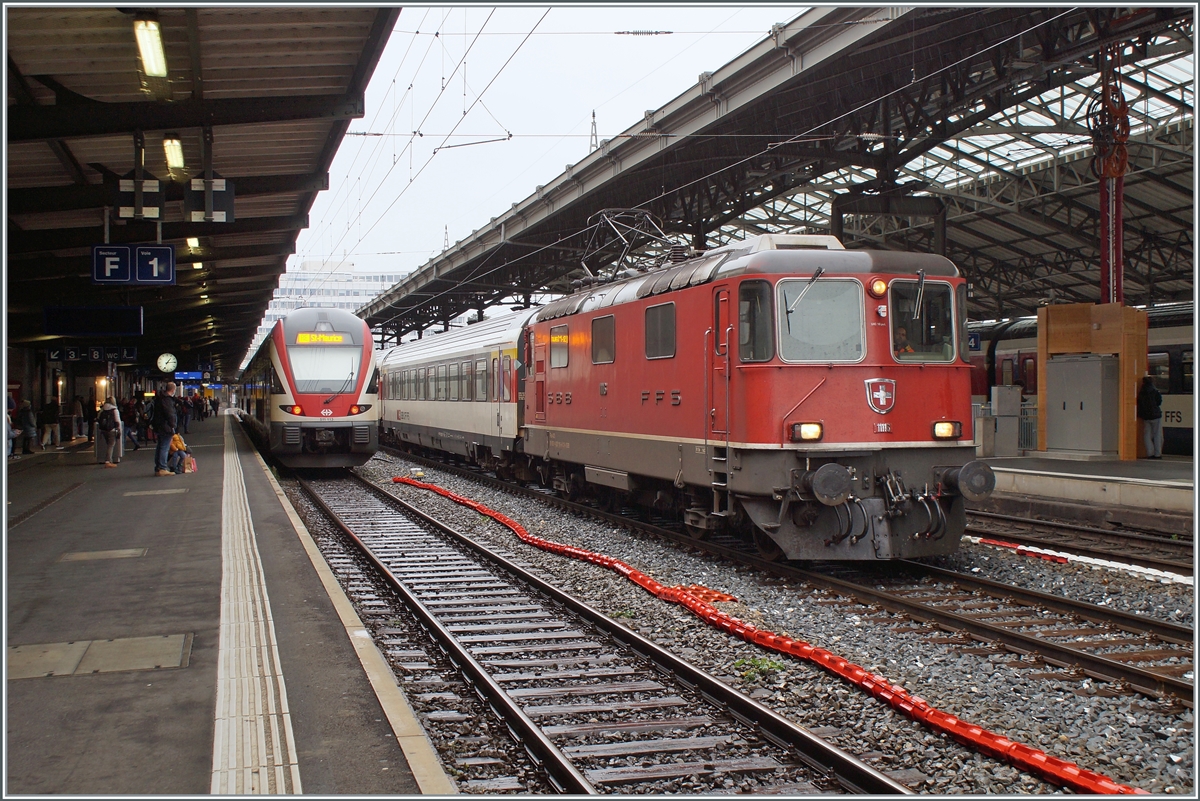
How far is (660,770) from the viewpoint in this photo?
16.1 ft

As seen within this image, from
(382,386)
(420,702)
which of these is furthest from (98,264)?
(382,386)

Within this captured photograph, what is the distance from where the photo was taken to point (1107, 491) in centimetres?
1381

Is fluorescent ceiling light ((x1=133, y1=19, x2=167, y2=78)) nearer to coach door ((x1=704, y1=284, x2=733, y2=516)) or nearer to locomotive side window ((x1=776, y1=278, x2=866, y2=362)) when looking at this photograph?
coach door ((x1=704, y1=284, x2=733, y2=516))

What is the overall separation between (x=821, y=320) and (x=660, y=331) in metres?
2.30

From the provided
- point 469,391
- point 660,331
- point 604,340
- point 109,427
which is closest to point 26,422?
point 109,427

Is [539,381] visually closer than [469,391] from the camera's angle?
Yes

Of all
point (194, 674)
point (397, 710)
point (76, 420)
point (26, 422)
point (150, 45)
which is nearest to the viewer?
point (397, 710)

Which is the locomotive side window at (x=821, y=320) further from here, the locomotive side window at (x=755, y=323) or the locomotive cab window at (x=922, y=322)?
the locomotive cab window at (x=922, y=322)

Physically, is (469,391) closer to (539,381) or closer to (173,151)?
(539,381)

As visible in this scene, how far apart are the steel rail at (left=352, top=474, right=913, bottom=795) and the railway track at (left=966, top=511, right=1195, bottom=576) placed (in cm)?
608

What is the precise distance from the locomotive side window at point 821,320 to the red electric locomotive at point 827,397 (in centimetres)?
1

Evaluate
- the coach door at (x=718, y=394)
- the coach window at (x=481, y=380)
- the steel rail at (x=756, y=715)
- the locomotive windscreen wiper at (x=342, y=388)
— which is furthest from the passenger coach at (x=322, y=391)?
the steel rail at (x=756, y=715)

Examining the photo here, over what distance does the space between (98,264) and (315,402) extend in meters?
5.61

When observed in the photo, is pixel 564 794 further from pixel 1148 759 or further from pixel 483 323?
pixel 483 323
